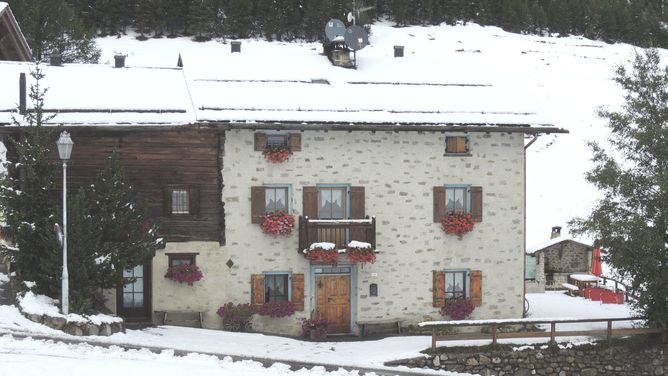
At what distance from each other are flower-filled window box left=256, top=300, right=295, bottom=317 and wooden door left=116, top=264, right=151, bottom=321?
115 inches

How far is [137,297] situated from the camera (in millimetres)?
22281

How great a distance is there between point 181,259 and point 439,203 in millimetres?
7215

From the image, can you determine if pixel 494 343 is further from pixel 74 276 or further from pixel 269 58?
pixel 269 58

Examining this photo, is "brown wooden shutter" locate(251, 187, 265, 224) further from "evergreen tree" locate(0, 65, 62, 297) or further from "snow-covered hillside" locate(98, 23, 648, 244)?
"evergreen tree" locate(0, 65, 62, 297)

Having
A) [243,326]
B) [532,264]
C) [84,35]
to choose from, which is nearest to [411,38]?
[84,35]

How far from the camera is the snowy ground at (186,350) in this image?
14.8 m

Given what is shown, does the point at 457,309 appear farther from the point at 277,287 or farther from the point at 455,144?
the point at 277,287

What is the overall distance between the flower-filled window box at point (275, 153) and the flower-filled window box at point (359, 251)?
115 inches

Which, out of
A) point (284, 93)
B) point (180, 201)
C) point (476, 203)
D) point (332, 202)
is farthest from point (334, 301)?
point (284, 93)

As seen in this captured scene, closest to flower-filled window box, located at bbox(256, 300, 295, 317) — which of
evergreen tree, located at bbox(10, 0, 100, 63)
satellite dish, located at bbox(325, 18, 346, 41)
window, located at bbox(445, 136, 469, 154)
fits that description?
window, located at bbox(445, 136, 469, 154)

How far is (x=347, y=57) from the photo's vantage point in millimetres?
27234

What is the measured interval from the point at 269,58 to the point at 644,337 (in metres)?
13.8

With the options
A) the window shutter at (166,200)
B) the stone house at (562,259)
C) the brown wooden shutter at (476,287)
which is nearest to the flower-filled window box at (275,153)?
the window shutter at (166,200)

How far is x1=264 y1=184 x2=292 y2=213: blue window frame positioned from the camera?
22812 mm
